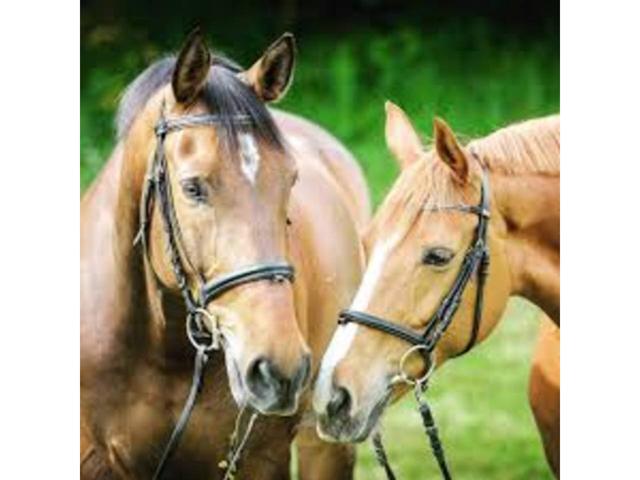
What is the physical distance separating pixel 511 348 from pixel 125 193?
2.37 feet

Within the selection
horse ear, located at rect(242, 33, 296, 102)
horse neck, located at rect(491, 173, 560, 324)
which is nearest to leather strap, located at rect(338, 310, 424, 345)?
horse neck, located at rect(491, 173, 560, 324)

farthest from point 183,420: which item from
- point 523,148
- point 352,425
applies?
point 523,148

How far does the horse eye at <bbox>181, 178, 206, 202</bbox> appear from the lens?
2.16 meters

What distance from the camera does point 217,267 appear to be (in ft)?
7.03

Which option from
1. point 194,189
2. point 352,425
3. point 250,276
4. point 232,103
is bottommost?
point 352,425

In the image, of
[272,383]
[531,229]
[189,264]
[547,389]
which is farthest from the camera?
[547,389]

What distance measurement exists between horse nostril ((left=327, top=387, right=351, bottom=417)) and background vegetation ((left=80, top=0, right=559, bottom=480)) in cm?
26

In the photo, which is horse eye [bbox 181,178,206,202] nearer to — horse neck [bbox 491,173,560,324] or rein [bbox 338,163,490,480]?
rein [bbox 338,163,490,480]

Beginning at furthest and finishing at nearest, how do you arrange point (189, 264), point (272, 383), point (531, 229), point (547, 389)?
point (547, 389)
point (531, 229)
point (189, 264)
point (272, 383)

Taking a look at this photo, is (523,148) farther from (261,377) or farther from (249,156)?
(261,377)

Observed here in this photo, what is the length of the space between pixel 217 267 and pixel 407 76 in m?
0.64
